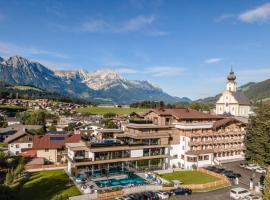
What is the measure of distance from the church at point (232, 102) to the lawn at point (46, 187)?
7414 centimetres

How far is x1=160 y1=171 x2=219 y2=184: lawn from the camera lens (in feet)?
197

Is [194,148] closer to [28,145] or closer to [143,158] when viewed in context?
[143,158]

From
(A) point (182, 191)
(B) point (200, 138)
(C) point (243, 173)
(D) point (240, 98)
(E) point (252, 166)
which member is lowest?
(A) point (182, 191)

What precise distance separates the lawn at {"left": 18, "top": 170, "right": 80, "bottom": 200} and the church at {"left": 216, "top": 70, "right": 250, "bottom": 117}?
243 feet

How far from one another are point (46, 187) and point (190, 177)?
30.2m

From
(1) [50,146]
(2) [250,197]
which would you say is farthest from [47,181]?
(2) [250,197]

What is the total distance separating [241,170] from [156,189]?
88.1 ft

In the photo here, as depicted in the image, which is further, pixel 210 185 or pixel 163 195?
pixel 210 185

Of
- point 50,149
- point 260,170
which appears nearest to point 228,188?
point 260,170

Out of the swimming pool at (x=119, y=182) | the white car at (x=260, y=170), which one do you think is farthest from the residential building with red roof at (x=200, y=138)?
the swimming pool at (x=119, y=182)

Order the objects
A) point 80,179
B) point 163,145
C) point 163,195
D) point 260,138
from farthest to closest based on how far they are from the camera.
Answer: point 163,145, point 260,138, point 80,179, point 163,195

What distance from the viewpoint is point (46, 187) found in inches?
2183

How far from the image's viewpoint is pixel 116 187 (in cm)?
5422

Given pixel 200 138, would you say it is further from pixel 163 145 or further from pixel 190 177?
pixel 190 177
